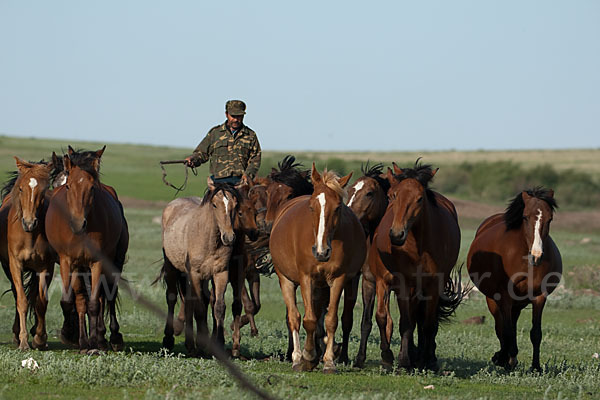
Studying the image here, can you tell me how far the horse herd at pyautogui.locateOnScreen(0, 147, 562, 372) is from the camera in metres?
10.8

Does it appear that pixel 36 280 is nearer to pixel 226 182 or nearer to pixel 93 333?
pixel 93 333

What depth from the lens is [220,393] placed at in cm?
827

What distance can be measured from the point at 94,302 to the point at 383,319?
3528mm

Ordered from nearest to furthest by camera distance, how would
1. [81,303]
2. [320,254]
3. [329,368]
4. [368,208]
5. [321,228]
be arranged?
[320,254], [321,228], [329,368], [81,303], [368,208]

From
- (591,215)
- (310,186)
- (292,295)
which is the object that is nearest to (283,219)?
(292,295)

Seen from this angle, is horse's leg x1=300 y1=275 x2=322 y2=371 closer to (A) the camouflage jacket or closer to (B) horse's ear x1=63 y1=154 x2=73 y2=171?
(A) the camouflage jacket

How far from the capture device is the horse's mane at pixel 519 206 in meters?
12.3

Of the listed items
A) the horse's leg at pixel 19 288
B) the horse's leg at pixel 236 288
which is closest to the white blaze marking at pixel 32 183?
the horse's leg at pixel 19 288

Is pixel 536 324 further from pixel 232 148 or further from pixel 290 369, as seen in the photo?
pixel 232 148

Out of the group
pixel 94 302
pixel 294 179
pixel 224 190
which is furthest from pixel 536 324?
pixel 94 302

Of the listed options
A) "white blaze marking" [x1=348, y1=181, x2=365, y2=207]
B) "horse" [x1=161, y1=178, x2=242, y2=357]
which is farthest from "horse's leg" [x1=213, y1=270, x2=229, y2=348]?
"white blaze marking" [x1=348, y1=181, x2=365, y2=207]

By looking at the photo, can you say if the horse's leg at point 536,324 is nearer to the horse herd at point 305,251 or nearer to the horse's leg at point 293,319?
the horse herd at point 305,251

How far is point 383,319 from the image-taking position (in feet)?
38.3

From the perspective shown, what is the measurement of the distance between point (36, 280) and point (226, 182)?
295cm
